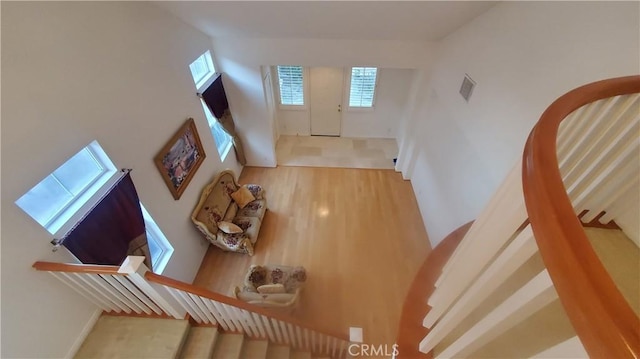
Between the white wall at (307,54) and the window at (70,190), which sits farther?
the white wall at (307,54)

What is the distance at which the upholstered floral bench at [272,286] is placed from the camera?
10.5 feet

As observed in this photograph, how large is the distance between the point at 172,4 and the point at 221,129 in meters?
2.40

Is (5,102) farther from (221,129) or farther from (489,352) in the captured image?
(221,129)

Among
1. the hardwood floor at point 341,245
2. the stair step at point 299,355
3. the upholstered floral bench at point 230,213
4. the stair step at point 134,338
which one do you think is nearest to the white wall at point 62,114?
the stair step at point 134,338

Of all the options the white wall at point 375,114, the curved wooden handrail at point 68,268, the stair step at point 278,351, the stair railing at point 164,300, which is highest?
the white wall at point 375,114

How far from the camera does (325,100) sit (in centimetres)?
666

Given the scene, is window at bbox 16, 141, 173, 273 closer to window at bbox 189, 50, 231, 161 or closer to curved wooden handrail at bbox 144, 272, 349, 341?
curved wooden handrail at bbox 144, 272, 349, 341

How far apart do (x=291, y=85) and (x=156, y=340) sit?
560 cm

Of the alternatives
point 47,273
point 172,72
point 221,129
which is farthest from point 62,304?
point 221,129

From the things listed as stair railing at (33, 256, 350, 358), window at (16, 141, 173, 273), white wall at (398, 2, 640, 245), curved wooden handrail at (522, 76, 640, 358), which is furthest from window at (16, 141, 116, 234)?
white wall at (398, 2, 640, 245)

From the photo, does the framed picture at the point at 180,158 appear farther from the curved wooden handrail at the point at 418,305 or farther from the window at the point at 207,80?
the curved wooden handrail at the point at 418,305

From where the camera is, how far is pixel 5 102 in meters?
1.62

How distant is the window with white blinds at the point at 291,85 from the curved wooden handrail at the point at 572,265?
6.00 meters

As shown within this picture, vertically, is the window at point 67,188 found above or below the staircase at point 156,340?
above
